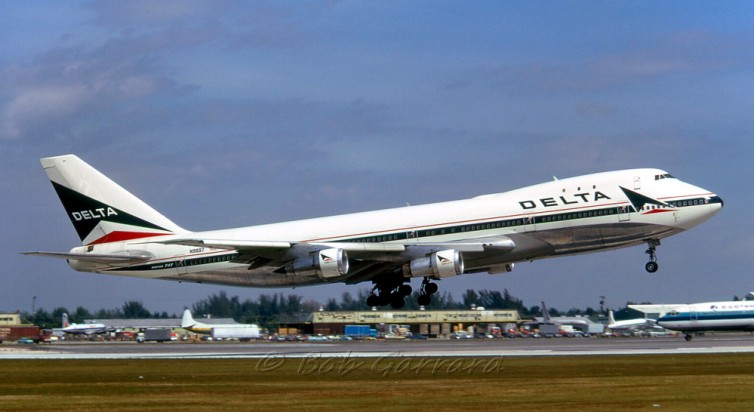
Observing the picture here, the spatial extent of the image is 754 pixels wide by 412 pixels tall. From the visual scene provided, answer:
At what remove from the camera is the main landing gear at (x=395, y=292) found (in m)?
59.2

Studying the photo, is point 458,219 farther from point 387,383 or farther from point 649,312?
point 649,312

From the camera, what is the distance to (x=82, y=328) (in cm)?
12825

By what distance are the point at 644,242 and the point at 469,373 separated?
1764cm

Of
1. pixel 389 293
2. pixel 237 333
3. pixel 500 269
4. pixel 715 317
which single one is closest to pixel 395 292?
pixel 389 293

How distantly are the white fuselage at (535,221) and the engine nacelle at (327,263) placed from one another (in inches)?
60.9

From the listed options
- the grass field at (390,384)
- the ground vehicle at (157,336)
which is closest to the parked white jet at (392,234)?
the grass field at (390,384)

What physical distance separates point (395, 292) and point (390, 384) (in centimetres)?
2509

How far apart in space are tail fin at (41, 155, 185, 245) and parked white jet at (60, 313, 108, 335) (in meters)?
67.4

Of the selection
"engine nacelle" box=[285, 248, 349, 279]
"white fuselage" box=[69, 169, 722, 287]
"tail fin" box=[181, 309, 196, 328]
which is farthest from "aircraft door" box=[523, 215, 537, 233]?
"tail fin" box=[181, 309, 196, 328]

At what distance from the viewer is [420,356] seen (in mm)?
49938

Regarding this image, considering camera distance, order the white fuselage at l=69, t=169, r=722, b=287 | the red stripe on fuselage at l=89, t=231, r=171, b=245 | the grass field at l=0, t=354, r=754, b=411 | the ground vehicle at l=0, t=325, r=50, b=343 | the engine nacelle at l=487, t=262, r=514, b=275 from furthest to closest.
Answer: the ground vehicle at l=0, t=325, r=50, b=343
the red stripe on fuselage at l=89, t=231, r=171, b=245
the engine nacelle at l=487, t=262, r=514, b=275
the white fuselage at l=69, t=169, r=722, b=287
the grass field at l=0, t=354, r=754, b=411

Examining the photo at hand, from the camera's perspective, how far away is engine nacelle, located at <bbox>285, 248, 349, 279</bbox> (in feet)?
175

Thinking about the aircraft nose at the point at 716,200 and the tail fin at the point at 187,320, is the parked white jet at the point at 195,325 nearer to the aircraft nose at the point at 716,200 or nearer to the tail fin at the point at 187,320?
the tail fin at the point at 187,320

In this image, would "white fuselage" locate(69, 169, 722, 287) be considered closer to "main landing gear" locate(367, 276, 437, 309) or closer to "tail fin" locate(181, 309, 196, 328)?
"main landing gear" locate(367, 276, 437, 309)
